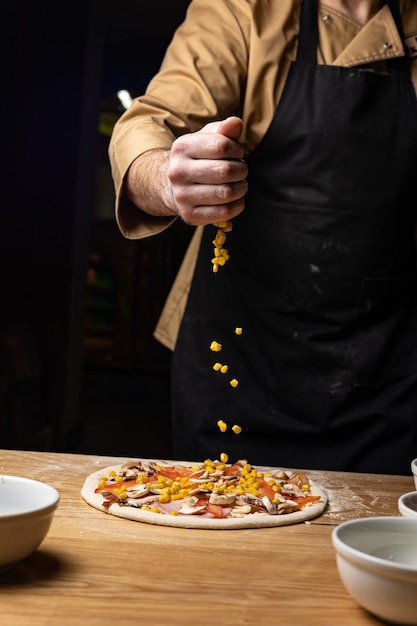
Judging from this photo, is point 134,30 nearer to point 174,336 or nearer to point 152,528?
point 174,336

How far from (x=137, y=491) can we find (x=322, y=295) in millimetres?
772

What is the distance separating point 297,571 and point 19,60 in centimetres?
410

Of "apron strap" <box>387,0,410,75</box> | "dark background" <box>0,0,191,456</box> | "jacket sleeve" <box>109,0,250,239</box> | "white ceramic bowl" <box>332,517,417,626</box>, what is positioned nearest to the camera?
"white ceramic bowl" <box>332,517,417,626</box>

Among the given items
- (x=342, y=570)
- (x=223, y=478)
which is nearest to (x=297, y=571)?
(x=342, y=570)

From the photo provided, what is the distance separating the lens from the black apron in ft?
7.06

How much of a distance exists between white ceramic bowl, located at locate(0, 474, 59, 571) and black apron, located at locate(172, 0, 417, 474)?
2.97ft

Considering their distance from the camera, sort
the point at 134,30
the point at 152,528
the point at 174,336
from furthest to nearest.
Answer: the point at 134,30 < the point at 174,336 < the point at 152,528

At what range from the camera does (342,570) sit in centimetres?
111

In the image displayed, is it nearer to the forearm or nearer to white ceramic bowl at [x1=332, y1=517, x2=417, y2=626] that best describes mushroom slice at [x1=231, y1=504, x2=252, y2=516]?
white ceramic bowl at [x1=332, y1=517, x2=417, y2=626]

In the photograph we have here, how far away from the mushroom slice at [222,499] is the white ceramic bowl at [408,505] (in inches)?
13.7

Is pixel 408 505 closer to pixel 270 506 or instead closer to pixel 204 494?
pixel 270 506

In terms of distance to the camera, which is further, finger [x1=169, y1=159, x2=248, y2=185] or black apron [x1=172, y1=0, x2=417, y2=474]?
black apron [x1=172, y1=0, x2=417, y2=474]

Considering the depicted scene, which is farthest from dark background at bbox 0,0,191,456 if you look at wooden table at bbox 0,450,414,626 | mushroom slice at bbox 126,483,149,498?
wooden table at bbox 0,450,414,626

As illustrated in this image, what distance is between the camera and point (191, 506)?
1556 millimetres
